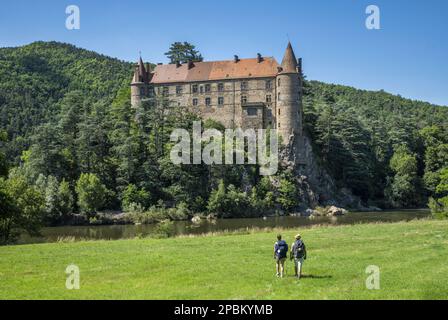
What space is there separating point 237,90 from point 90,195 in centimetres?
2972

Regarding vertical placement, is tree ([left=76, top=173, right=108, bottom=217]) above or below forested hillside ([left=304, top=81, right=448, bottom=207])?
below

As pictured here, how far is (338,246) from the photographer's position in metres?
22.5

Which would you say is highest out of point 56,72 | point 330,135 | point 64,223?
point 56,72

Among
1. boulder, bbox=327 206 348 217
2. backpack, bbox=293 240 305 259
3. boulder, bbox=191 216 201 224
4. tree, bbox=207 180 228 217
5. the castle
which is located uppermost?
the castle

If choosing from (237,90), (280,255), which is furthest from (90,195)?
(280,255)

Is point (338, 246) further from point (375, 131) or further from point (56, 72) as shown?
point (56, 72)

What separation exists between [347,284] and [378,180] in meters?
71.1

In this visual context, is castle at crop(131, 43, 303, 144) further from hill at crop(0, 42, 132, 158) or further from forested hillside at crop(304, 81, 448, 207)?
hill at crop(0, 42, 132, 158)

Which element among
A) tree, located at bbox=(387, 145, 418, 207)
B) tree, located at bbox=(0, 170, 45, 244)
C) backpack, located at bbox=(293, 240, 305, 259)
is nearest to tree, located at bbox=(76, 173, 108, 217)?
tree, located at bbox=(0, 170, 45, 244)

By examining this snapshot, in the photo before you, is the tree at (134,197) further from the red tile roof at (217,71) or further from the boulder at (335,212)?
the boulder at (335,212)

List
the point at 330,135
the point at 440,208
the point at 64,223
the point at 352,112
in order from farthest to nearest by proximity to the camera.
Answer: the point at 352,112 → the point at 330,135 → the point at 64,223 → the point at 440,208

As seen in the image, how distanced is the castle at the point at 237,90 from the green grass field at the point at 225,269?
47.3 meters

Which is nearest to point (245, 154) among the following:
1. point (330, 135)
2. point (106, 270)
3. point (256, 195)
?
point (256, 195)

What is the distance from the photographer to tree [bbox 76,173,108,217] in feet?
189
